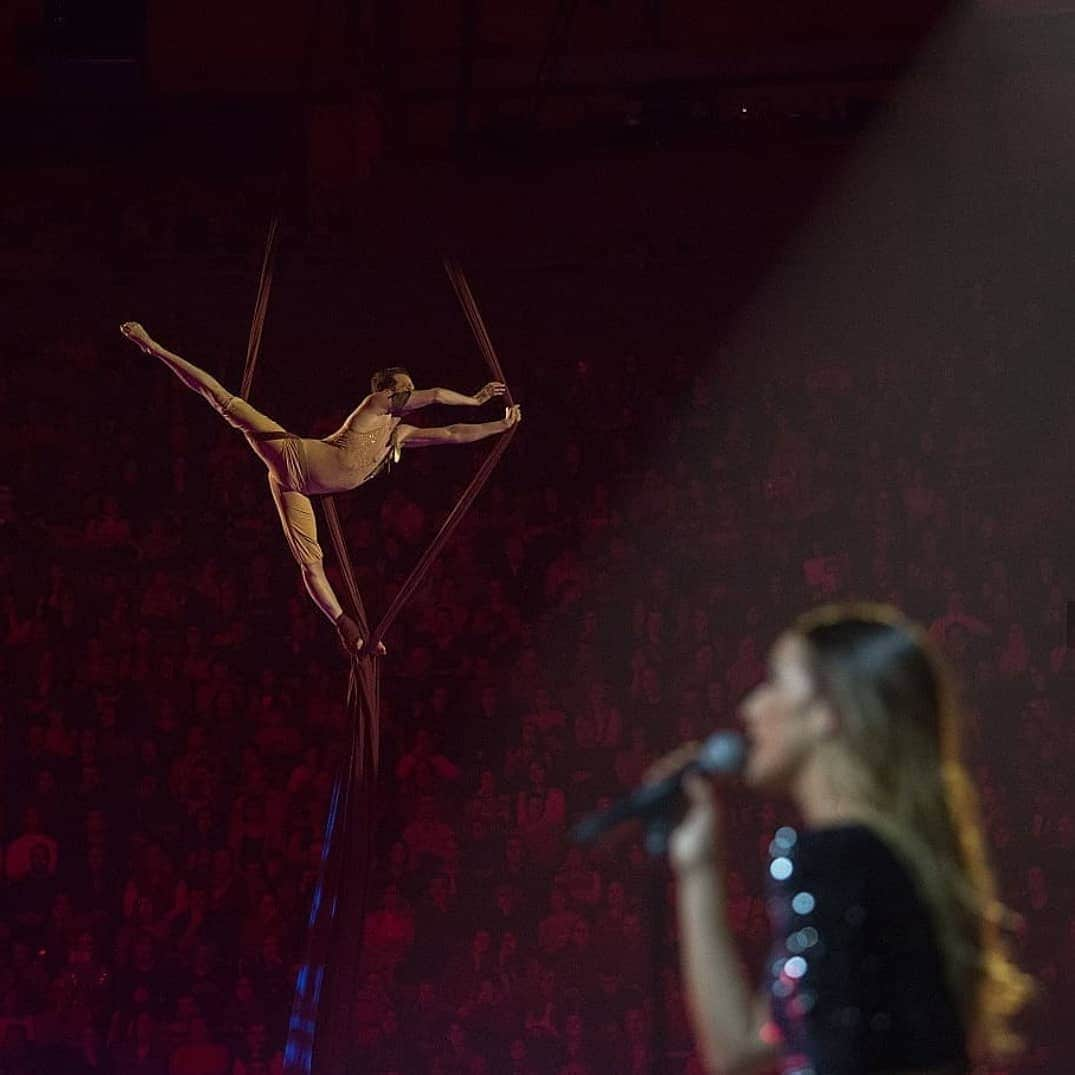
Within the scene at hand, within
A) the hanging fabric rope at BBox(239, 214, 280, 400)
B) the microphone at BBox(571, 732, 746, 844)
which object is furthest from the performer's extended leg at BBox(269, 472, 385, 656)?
the microphone at BBox(571, 732, 746, 844)

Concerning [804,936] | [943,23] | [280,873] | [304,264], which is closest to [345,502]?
[304,264]

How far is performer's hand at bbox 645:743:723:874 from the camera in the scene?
1.33 m

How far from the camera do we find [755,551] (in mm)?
7539

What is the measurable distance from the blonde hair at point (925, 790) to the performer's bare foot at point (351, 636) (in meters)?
4.95

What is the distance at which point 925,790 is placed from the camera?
1343 millimetres

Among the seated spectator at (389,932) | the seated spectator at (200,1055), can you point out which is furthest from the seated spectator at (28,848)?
the seated spectator at (389,932)

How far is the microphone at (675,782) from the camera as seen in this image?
1.35m

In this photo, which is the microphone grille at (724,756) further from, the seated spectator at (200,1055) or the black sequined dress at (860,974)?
the seated spectator at (200,1055)

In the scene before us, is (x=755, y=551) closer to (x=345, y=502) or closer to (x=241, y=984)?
(x=345, y=502)

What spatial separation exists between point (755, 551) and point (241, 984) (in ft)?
10.7

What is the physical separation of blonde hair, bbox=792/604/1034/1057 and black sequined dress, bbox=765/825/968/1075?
0.02m

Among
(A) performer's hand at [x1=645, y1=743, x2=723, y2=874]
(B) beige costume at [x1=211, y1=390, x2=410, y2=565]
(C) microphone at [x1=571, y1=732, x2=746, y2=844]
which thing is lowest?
(A) performer's hand at [x1=645, y1=743, x2=723, y2=874]

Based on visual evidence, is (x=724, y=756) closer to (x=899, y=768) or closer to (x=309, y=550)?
(x=899, y=768)

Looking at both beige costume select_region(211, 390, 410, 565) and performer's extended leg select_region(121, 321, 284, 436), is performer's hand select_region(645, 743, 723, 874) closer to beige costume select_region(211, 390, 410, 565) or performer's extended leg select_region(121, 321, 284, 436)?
performer's extended leg select_region(121, 321, 284, 436)
